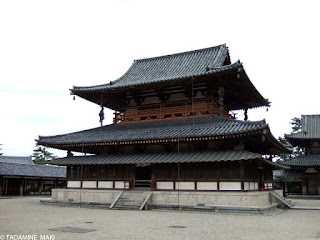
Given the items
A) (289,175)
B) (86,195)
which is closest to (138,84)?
(86,195)

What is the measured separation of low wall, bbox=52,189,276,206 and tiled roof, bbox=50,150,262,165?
2.30 metres

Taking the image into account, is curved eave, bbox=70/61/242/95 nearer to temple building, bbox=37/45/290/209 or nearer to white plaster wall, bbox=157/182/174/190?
temple building, bbox=37/45/290/209

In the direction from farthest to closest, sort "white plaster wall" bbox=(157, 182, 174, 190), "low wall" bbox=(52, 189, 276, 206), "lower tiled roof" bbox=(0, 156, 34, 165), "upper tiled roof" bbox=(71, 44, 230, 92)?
"lower tiled roof" bbox=(0, 156, 34, 165) → "upper tiled roof" bbox=(71, 44, 230, 92) → "white plaster wall" bbox=(157, 182, 174, 190) → "low wall" bbox=(52, 189, 276, 206)

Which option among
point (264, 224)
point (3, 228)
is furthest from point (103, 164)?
point (264, 224)

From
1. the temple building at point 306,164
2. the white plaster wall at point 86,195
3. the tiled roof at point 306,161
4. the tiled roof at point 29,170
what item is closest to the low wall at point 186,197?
the white plaster wall at point 86,195

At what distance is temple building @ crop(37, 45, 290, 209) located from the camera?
813 inches

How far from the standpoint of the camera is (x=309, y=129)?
40.9m

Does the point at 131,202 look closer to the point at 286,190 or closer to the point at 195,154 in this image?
the point at 195,154

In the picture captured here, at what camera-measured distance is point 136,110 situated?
27.5m

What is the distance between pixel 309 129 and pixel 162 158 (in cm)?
2676

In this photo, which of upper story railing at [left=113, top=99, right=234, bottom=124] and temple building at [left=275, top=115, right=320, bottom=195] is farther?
temple building at [left=275, top=115, right=320, bottom=195]

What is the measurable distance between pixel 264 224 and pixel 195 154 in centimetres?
760

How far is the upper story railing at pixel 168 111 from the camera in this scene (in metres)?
24.3

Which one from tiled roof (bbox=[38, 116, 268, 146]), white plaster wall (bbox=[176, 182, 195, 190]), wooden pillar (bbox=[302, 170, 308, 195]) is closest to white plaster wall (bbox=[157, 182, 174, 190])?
white plaster wall (bbox=[176, 182, 195, 190])
